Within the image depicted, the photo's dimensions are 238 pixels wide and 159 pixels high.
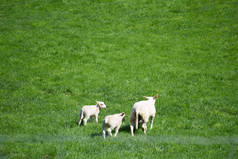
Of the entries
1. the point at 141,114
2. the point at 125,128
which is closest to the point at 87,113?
the point at 125,128

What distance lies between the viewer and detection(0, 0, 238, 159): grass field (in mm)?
9641

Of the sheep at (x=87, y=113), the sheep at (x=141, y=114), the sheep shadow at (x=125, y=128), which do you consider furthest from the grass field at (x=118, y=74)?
the sheep at (x=141, y=114)

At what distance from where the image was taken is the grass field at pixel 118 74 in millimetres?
9641

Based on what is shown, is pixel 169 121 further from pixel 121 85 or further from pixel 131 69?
pixel 131 69

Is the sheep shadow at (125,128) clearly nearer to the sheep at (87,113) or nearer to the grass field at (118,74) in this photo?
the grass field at (118,74)

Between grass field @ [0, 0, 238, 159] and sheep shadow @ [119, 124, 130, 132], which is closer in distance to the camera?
grass field @ [0, 0, 238, 159]

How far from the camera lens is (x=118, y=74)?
1764 cm

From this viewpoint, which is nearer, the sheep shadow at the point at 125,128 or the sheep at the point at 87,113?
the sheep shadow at the point at 125,128

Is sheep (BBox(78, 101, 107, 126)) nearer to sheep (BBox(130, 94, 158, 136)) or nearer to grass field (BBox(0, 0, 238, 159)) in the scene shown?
grass field (BBox(0, 0, 238, 159))

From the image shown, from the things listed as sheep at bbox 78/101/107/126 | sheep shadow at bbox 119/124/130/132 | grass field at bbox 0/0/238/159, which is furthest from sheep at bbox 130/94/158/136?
sheep at bbox 78/101/107/126

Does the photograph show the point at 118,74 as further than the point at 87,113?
Yes

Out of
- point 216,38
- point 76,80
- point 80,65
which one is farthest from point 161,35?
point 76,80

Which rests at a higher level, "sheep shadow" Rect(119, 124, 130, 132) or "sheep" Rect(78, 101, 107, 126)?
"sheep" Rect(78, 101, 107, 126)

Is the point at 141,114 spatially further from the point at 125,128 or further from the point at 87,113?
the point at 87,113
